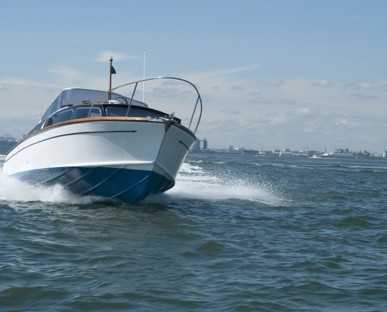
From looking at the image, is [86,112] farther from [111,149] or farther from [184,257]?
[184,257]

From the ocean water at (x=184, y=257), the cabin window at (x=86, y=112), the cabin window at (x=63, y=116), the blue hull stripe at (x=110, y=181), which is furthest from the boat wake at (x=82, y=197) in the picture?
the cabin window at (x=86, y=112)

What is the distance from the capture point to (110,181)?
607 inches

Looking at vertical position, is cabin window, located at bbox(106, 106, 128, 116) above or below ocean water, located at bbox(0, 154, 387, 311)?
above

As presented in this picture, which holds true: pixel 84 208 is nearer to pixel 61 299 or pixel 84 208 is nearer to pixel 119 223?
pixel 119 223

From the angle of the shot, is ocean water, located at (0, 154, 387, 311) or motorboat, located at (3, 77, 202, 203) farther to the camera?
motorboat, located at (3, 77, 202, 203)

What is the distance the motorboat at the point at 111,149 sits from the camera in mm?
14594

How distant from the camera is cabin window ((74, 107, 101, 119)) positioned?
15383 mm

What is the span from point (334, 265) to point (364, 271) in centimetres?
51

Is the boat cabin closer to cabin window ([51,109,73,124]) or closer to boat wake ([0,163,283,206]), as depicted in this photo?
cabin window ([51,109,73,124])

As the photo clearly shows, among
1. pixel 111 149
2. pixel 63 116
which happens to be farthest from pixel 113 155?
pixel 63 116

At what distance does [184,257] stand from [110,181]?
6023 millimetres

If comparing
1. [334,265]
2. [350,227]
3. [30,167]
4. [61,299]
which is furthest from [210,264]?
[30,167]

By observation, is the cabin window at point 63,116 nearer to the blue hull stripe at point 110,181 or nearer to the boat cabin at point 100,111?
the boat cabin at point 100,111

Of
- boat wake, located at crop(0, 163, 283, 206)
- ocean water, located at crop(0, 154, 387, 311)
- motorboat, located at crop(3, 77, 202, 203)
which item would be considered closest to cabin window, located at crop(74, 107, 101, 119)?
motorboat, located at crop(3, 77, 202, 203)
